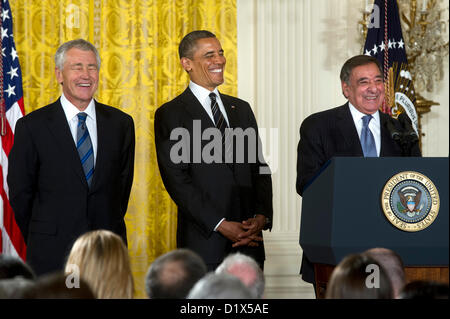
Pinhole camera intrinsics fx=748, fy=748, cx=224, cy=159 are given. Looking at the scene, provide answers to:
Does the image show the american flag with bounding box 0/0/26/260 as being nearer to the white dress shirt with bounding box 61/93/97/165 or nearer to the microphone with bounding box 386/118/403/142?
the white dress shirt with bounding box 61/93/97/165

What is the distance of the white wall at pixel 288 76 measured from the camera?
5855 millimetres

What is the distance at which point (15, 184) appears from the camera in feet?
12.9

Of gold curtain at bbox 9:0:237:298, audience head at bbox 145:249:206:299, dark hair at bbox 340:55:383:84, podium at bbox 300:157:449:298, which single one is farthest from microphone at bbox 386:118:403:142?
gold curtain at bbox 9:0:237:298

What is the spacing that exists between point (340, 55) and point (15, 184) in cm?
307

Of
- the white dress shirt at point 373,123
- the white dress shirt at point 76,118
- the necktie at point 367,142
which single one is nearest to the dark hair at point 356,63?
the white dress shirt at point 373,123

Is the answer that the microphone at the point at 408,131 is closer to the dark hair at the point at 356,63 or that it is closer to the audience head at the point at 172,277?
the dark hair at the point at 356,63

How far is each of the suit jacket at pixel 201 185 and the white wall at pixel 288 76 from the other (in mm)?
1504

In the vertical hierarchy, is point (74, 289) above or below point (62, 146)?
below

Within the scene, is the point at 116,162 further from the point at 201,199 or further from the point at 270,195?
the point at 270,195

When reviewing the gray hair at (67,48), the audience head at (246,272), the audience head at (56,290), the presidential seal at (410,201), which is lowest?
the audience head at (246,272)

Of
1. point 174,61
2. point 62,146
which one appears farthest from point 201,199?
point 174,61

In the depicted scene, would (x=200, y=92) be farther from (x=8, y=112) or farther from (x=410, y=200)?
(x=410, y=200)

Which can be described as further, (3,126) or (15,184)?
(3,126)

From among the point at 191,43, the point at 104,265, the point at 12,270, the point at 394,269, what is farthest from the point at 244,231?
the point at 104,265
